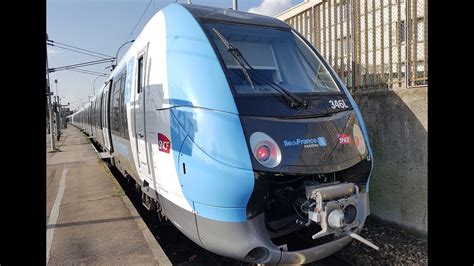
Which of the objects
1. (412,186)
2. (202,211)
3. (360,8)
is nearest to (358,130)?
(202,211)

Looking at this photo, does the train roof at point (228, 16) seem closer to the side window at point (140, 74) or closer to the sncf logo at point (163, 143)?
the side window at point (140, 74)

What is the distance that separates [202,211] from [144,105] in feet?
5.77

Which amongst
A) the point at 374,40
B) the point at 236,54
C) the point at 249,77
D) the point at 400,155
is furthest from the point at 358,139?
the point at 374,40

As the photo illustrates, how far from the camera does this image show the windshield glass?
3.84 metres

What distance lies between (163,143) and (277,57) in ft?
5.20

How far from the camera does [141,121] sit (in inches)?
183

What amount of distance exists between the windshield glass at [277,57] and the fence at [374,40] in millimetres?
2236

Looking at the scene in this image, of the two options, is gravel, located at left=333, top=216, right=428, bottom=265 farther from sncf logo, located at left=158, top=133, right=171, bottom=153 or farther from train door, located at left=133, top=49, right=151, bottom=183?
train door, located at left=133, top=49, right=151, bottom=183

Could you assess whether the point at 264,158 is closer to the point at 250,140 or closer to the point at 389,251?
the point at 250,140

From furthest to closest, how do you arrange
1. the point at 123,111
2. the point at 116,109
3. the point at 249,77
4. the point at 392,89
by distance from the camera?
the point at 116,109 → the point at 123,111 → the point at 392,89 → the point at 249,77

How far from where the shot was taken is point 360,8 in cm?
646

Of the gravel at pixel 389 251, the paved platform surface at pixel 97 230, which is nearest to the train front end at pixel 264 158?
the gravel at pixel 389 251

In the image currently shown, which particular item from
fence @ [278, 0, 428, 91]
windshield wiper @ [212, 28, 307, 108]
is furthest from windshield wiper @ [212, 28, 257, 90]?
fence @ [278, 0, 428, 91]

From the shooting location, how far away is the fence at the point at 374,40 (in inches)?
222
